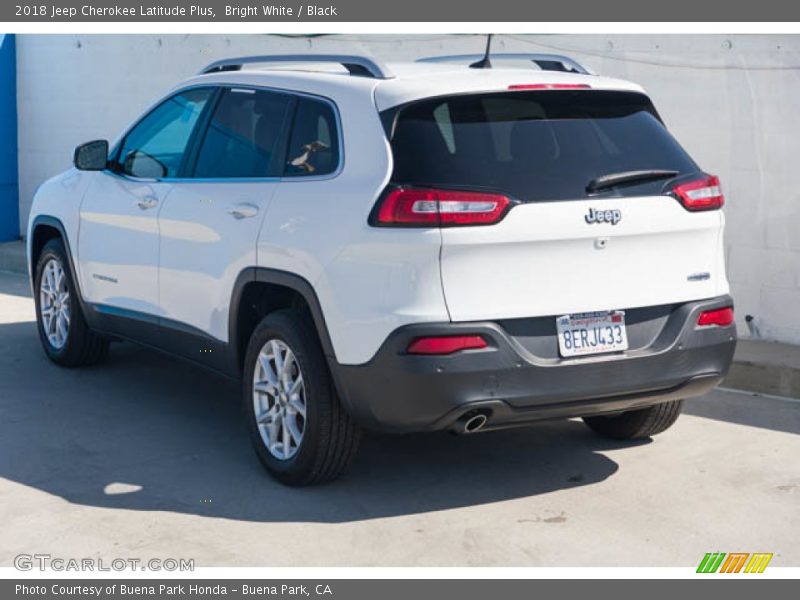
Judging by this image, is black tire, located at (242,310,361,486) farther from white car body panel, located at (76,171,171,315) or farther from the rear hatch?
white car body panel, located at (76,171,171,315)

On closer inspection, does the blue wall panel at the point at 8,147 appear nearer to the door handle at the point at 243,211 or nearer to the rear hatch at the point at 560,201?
the door handle at the point at 243,211

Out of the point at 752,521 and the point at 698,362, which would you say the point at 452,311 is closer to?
the point at 698,362

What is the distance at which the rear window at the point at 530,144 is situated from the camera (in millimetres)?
5383

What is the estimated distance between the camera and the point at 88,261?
25.6 ft

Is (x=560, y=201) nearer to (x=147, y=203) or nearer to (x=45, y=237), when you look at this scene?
(x=147, y=203)

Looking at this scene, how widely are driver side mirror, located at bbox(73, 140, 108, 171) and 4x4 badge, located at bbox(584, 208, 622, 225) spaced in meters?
3.31

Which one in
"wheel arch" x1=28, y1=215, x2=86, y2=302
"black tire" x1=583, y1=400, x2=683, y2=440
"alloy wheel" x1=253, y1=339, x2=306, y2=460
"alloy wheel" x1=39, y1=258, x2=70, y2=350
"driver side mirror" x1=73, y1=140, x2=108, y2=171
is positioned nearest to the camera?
"alloy wheel" x1=253, y1=339, x2=306, y2=460

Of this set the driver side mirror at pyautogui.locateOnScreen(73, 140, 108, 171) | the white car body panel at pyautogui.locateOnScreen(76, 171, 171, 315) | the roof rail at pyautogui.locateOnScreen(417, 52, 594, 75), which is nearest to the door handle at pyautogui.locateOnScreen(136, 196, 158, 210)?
the white car body panel at pyautogui.locateOnScreen(76, 171, 171, 315)

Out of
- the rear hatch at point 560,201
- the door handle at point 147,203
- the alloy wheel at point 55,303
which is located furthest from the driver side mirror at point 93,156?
the rear hatch at point 560,201

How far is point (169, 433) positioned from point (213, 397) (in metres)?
0.81

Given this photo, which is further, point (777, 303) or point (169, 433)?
point (777, 303)

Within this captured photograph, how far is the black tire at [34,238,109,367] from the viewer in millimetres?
8109

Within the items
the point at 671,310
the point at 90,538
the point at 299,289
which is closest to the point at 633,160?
the point at 671,310

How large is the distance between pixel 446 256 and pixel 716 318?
4.46 ft
